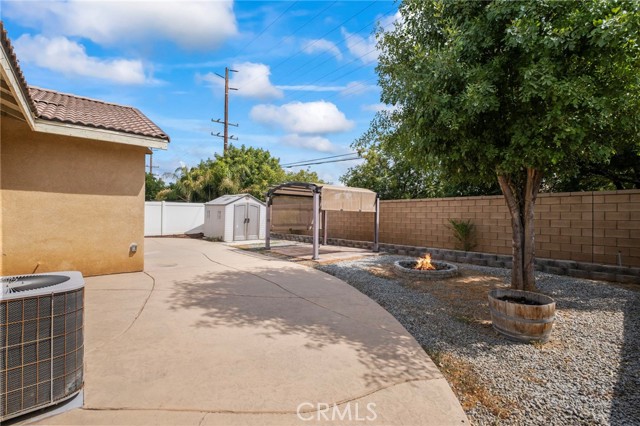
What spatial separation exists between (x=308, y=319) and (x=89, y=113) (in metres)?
7.09

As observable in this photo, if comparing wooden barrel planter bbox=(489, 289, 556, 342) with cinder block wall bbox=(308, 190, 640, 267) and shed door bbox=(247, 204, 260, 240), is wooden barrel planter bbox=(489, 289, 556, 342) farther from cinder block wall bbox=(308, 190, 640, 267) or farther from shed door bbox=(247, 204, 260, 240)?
shed door bbox=(247, 204, 260, 240)

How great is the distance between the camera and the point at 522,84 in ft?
14.2

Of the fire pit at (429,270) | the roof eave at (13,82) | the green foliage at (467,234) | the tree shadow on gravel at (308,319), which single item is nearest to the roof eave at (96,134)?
the roof eave at (13,82)

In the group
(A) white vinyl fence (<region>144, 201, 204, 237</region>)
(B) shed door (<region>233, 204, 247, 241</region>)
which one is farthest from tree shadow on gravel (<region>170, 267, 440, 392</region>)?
(A) white vinyl fence (<region>144, 201, 204, 237</region>)

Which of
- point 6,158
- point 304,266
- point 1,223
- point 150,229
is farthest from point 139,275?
point 150,229

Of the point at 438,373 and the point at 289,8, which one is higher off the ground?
the point at 289,8

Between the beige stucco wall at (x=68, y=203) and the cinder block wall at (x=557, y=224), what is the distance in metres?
9.07

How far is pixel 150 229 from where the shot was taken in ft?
54.7

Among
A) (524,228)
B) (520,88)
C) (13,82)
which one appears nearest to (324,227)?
(524,228)

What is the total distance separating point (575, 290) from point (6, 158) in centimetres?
1133

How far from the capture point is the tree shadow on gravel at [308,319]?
3.28 meters

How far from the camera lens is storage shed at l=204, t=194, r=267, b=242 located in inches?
601

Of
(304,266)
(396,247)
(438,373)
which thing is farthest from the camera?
(396,247)

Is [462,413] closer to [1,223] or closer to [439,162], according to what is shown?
[439,162]
